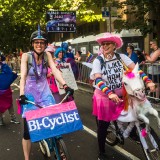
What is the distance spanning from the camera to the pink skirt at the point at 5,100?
7809mm

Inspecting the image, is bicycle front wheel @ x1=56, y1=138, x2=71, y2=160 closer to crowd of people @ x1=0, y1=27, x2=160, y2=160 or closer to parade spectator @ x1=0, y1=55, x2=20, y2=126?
crowd of people @ x1=0, y1=27, x2=160, y2=160

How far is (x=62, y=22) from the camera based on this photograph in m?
13.6

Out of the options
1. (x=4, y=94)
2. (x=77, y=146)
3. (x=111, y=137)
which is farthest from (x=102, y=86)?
(x=4, y=94)

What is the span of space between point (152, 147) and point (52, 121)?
1.30 m

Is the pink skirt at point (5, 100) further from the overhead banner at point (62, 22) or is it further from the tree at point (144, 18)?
the overhead banner at point (62, 22)

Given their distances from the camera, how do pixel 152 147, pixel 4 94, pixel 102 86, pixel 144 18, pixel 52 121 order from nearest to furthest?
pixel 52 121, pixel 152 147, pixel 102 86, pixel 4 94, pixel 144 18

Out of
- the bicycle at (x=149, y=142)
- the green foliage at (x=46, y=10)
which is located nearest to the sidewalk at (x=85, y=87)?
the green foliage at (x=46, y=10)

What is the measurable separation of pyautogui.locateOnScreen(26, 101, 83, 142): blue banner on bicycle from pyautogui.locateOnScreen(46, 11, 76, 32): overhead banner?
9.78m

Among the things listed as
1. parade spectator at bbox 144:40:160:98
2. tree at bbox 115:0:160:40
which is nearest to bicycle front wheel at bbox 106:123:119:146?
parade spectator at bbox 144:40:160:98

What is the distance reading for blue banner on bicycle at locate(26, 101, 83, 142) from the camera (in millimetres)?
3742

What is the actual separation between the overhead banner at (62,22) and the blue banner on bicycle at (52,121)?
9.78 m

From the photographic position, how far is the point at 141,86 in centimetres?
396

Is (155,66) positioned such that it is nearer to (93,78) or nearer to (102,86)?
Answer: (93,78)

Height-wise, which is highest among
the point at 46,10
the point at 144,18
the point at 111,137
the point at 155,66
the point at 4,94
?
the point at 46,10
